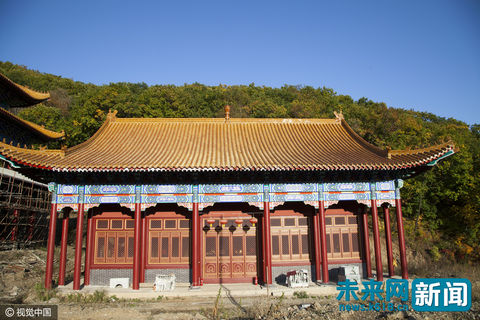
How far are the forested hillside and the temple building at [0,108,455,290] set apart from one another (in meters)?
5.57

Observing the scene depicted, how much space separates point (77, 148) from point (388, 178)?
12861 millimetres

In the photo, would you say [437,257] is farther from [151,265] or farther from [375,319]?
[151,265]

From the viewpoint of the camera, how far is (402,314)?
844 centimetres

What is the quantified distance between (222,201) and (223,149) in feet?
7.63

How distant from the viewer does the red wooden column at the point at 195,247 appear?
459 inches

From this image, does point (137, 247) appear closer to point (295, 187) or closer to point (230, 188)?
point (230, 188)

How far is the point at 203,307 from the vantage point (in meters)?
9.88

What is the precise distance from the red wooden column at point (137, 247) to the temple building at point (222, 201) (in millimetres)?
39

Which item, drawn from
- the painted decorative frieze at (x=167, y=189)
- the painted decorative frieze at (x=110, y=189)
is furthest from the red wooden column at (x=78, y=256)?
the painted decorative frieze at (x=167, y=189)

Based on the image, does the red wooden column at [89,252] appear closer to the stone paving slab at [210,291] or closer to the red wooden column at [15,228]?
the stone paving slab at [210,291]

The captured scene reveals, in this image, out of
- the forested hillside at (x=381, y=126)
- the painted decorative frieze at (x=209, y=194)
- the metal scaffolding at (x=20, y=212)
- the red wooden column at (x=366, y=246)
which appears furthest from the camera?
the forested hillside at (x=381, y=126)

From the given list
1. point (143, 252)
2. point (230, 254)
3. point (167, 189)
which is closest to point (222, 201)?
point (167, 189)

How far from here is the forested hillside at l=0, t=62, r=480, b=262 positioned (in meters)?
25.9

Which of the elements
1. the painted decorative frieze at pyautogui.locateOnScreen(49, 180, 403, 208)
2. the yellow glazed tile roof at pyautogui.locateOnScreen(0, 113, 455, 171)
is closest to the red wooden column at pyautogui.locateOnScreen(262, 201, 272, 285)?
the painted decorative frieze at pyautogui.locateOnScreen(49, 180, 403, 208)
